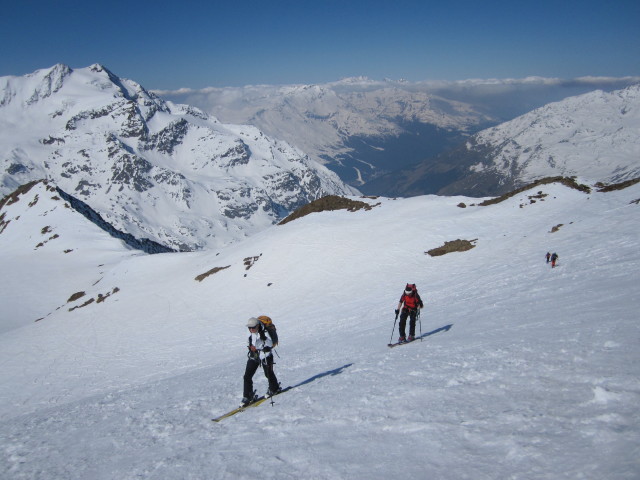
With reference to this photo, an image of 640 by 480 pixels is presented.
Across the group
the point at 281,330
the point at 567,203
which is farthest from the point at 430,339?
the point at 567,203

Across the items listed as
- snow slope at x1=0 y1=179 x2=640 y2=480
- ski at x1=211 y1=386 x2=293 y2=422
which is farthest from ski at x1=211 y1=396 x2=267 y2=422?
snow slope at x1=0 y1=179 x2=640 y2=480

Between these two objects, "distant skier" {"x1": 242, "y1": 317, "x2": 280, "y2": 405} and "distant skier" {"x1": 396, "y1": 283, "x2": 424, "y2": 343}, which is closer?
"distant skier" {"x1": 242, "y1": 317, "x2": 280, "y2": 405}

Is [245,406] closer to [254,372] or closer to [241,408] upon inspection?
[241,408]

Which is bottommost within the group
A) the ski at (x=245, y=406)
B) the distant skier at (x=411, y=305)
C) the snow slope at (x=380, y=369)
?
the ski at (x=245, y=406)

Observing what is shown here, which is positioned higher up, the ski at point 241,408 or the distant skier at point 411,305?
the distant skier at point 411,305

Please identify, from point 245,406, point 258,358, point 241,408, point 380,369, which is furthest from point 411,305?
point 241,408

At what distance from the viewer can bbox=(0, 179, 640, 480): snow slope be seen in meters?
6.88

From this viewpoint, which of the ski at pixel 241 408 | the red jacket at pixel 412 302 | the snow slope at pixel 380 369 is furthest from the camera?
the red jacket at pixel 412 302

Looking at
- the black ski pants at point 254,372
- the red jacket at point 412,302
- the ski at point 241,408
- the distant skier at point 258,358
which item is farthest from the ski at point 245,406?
the red jacket at point 412,302

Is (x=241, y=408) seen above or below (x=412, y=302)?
below

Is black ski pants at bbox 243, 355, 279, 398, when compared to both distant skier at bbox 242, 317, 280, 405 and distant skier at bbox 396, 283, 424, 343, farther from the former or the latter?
distant skier at bbox 396, 283, 424, 343

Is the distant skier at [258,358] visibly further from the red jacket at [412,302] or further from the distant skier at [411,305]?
the red jacket at [412,302]

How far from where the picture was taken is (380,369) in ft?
38.9

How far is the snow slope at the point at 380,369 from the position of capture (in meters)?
6.88
